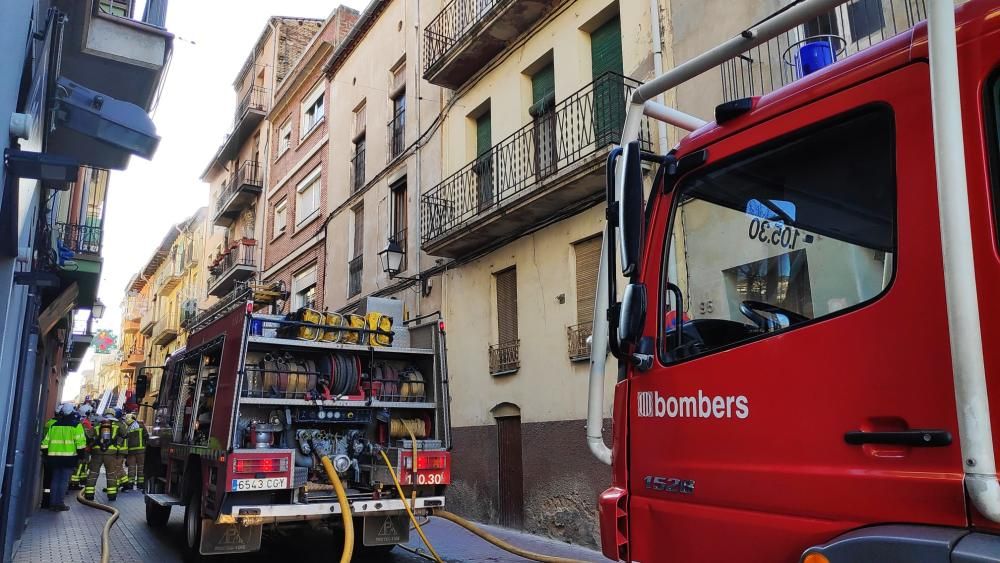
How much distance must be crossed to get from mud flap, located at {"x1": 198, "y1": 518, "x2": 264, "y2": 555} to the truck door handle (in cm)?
582

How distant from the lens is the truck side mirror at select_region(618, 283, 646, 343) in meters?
2.86

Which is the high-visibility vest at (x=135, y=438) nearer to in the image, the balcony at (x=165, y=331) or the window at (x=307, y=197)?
the window at (x=307, y=197)

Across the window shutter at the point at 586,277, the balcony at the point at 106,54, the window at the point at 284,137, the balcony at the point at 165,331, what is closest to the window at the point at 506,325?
the window shutter at the point at 586,277

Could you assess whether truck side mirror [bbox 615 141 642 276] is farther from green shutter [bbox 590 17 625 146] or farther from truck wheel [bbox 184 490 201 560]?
green shutter [bbox 590 17 625 146]

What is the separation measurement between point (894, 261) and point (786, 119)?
0.71 meters

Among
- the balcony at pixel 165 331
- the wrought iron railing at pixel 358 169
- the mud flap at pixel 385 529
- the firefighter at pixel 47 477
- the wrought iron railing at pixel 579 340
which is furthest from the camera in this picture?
the balcony at pixel 165 331

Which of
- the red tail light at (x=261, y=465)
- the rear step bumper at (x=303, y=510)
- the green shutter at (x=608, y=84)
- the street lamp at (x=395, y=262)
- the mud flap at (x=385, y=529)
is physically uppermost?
the green shutter at (x=608, y=84)

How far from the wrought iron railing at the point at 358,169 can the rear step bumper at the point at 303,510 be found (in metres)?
11.7

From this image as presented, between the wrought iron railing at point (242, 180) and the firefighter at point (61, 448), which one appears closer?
the firefighter at point (61, 448)

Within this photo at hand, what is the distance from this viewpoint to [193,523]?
7.55 meters

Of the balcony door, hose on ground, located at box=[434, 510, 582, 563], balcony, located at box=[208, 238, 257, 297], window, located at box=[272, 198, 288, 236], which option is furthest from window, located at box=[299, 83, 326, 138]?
hose on ground, located at box=[434, 510, 582, 563]

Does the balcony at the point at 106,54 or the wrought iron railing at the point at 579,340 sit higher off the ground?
the balcony at the point at 106,54

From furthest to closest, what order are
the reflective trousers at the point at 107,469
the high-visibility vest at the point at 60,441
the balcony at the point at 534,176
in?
the reflective trousers at the point at 107,469, the high-visibility vest at the point at 60,441, the balcony at the point at 534,176

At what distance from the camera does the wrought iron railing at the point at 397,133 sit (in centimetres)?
1591
